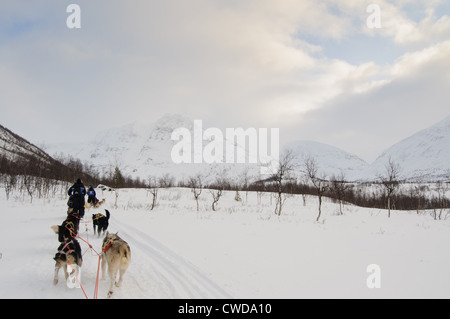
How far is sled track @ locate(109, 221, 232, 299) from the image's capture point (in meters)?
4.27

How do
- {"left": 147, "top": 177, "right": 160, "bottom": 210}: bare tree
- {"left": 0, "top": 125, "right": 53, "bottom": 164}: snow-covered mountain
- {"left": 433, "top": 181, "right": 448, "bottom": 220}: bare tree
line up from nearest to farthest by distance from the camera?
{"left": 147, "top": 177, "right": 160, "bottom": 210}: bare tree < {"left": 433, "top": 181, "right": 448, "bottom": 220}: bare tree < {"left": 0, "top": 125, "right": 53, "bottom": 164}: snow-covered mountain

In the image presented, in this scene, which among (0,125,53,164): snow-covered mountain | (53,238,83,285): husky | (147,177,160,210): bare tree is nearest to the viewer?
(53,238,83,285): husky

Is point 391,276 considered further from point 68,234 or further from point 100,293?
point 68,234

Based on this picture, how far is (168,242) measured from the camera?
820 cm

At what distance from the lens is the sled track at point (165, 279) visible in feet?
14.0

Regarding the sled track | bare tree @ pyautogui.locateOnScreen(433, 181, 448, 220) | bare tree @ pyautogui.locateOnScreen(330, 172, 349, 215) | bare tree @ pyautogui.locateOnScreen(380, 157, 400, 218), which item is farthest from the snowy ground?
bare tree @ pyautogui.locateOnScreen(433, 181, 448, 220)

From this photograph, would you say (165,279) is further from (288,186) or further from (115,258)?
(288,186)

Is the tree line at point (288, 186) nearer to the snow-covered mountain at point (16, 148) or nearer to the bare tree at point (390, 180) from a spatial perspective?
the bare tree at point (390, 180)

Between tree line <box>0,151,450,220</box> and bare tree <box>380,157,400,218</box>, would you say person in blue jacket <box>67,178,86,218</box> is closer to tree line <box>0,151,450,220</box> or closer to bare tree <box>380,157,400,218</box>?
tree line <box>0,151,450,220</box>

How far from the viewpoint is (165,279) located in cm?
492
